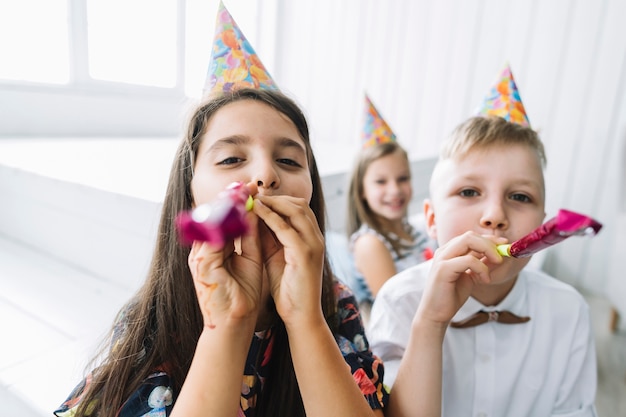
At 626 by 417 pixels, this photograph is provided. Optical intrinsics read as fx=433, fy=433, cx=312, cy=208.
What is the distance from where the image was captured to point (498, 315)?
73cm

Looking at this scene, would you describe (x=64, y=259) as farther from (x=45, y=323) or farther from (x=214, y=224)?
(x=214, y=224)

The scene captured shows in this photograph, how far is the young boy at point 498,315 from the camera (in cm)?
69

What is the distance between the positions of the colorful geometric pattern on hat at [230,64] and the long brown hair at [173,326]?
4cm

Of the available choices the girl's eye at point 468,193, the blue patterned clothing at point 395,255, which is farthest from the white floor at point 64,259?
the girl's eye at point 468,193

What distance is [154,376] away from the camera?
1.80ft

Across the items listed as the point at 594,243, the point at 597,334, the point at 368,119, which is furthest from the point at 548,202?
the point at 368,119

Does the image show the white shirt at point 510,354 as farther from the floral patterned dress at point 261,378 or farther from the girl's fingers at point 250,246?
the girl's fingers at point 250,246

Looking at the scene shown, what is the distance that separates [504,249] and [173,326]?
1.47ft

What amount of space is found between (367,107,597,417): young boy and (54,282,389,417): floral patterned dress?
0.19 feet

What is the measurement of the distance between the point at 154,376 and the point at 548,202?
2.26 metres

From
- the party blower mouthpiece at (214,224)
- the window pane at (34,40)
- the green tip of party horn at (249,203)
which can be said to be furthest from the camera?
the window pane at (34,40)

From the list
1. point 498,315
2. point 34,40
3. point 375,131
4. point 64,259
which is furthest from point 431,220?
point 34,40

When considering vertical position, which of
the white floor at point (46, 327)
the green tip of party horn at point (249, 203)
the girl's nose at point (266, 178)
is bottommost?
the white floor at point (46, 327)

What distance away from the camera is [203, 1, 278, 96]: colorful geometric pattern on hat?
67cm
